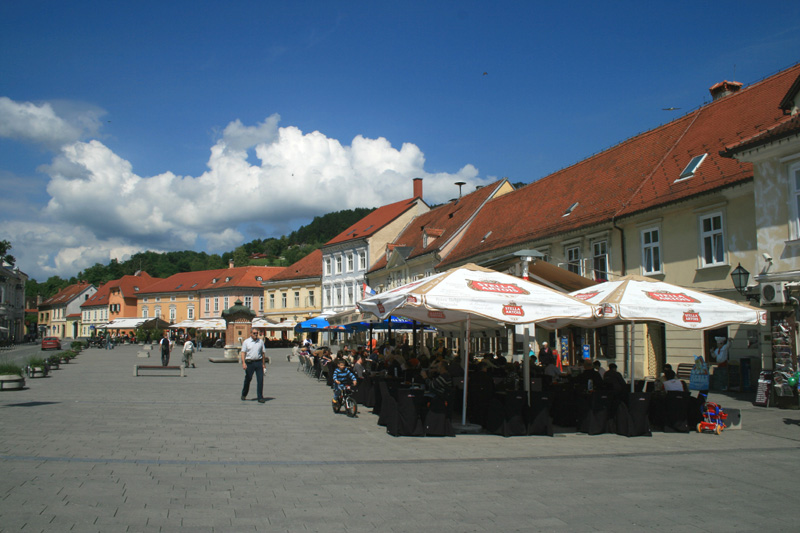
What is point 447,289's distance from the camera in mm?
10453

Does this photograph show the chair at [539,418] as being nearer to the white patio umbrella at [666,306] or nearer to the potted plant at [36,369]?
the white patio umbrella at [666,306]

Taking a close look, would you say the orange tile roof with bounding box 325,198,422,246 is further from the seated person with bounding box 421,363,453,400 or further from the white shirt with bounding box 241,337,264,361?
the seated person with bounding box 421,363,453,400

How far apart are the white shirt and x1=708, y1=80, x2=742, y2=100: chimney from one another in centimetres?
2103

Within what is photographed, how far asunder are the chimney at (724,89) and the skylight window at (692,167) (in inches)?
199

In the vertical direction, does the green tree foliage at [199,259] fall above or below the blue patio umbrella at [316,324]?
above

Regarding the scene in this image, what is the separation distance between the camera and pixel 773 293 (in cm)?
1544

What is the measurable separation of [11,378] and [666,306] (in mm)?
17253

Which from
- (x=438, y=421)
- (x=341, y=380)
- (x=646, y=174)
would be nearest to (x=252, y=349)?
(x=341, y=380)

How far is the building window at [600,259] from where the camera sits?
25.4 metres

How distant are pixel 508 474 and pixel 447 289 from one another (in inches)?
133

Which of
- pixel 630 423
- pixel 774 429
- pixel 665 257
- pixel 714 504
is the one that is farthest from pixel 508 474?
pixel 665 257

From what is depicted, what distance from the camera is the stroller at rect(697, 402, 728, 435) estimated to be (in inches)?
468

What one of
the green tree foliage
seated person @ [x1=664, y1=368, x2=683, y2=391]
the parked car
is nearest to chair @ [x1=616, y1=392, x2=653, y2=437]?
seated person @ [x1=664, y1=368, x2=683, y2=391]

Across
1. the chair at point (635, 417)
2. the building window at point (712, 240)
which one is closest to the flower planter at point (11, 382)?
the chair at point (635, 417)
